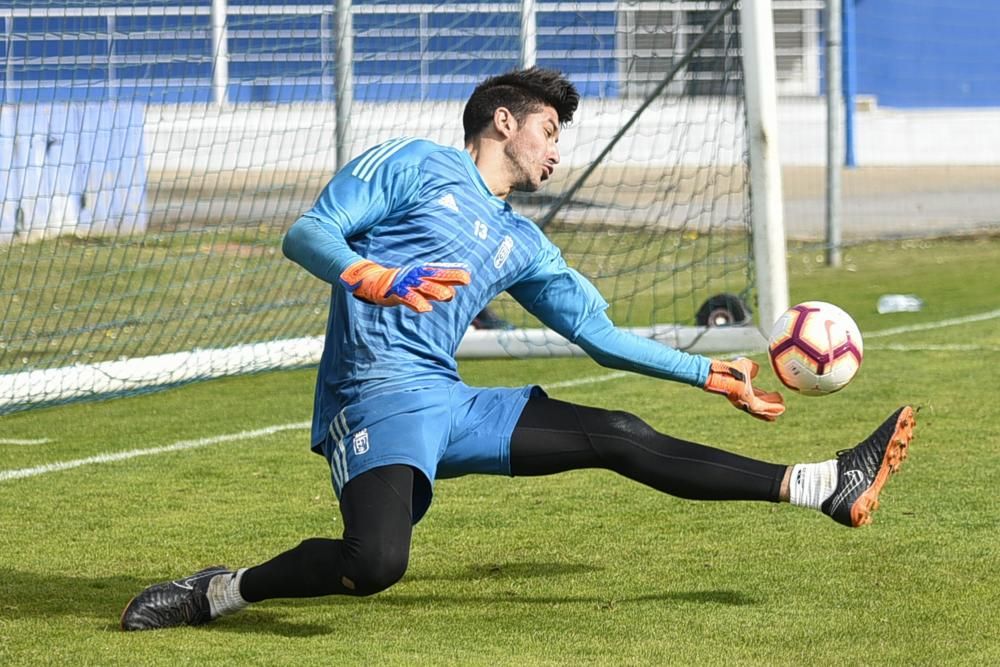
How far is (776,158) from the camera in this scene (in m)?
8.95

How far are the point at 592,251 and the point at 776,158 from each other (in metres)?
3.39

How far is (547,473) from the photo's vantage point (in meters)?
4.66

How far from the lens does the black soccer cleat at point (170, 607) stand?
452 cm

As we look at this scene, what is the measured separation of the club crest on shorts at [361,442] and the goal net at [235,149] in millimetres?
3531

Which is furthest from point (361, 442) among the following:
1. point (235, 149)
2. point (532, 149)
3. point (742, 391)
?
point (235, 149)

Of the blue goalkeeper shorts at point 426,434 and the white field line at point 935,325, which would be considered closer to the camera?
the blue goalkeeper shorts at point 426,434

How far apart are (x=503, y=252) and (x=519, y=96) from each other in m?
0.47

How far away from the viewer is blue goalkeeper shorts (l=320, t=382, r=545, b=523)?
4.38 m

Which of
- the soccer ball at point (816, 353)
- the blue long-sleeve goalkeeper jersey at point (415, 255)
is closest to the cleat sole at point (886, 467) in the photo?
the soccer ball at point (816, 353)

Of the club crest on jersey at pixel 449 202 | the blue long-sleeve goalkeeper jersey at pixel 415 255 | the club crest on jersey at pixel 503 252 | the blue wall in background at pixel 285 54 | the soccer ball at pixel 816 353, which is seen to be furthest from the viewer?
the blue wall in background at pixel 285 54

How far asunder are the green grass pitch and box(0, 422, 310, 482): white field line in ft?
0.16

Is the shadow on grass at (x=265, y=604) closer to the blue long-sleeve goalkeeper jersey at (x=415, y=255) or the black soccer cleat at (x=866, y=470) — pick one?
the black soccer cleat at (x=866, y=470)

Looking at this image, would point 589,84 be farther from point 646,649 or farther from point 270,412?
point 646,649

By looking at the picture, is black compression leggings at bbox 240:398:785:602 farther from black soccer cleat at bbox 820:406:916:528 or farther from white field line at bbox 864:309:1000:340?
white field line at bbox 864:309:1000:340
